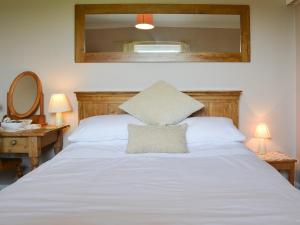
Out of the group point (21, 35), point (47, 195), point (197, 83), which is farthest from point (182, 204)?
point (21, 35)

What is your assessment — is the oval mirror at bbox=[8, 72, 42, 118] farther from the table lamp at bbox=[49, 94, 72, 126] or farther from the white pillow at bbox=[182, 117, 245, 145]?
the white pillow at bbox=[182, 117, 245, 145]

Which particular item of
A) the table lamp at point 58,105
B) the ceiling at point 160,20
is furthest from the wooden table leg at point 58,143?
the ceiling at point 160,20

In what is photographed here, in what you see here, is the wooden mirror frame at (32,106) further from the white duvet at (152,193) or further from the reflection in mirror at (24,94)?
the white duvet at (152,193)

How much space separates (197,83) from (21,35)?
1940 mm

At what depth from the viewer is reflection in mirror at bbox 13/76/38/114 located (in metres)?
2.97

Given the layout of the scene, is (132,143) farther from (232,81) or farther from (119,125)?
(232,81)

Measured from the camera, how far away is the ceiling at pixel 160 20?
297 cm

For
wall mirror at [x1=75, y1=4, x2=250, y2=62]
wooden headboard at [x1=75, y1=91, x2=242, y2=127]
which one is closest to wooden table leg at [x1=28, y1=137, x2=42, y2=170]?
wooden headboard at [x1=75, y1=91, x2=242, y2=127]

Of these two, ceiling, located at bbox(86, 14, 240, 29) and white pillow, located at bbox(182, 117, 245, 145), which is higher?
ceiling, located at bbox(86, 14, 240, 29)

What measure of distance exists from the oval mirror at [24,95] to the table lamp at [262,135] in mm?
2299

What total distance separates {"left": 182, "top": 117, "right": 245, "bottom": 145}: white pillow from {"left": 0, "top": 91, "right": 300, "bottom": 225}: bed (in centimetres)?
23

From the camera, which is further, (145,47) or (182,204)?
(145,47)

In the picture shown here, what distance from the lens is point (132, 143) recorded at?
85.4 inches

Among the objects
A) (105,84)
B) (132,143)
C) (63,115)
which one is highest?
(105,84)
